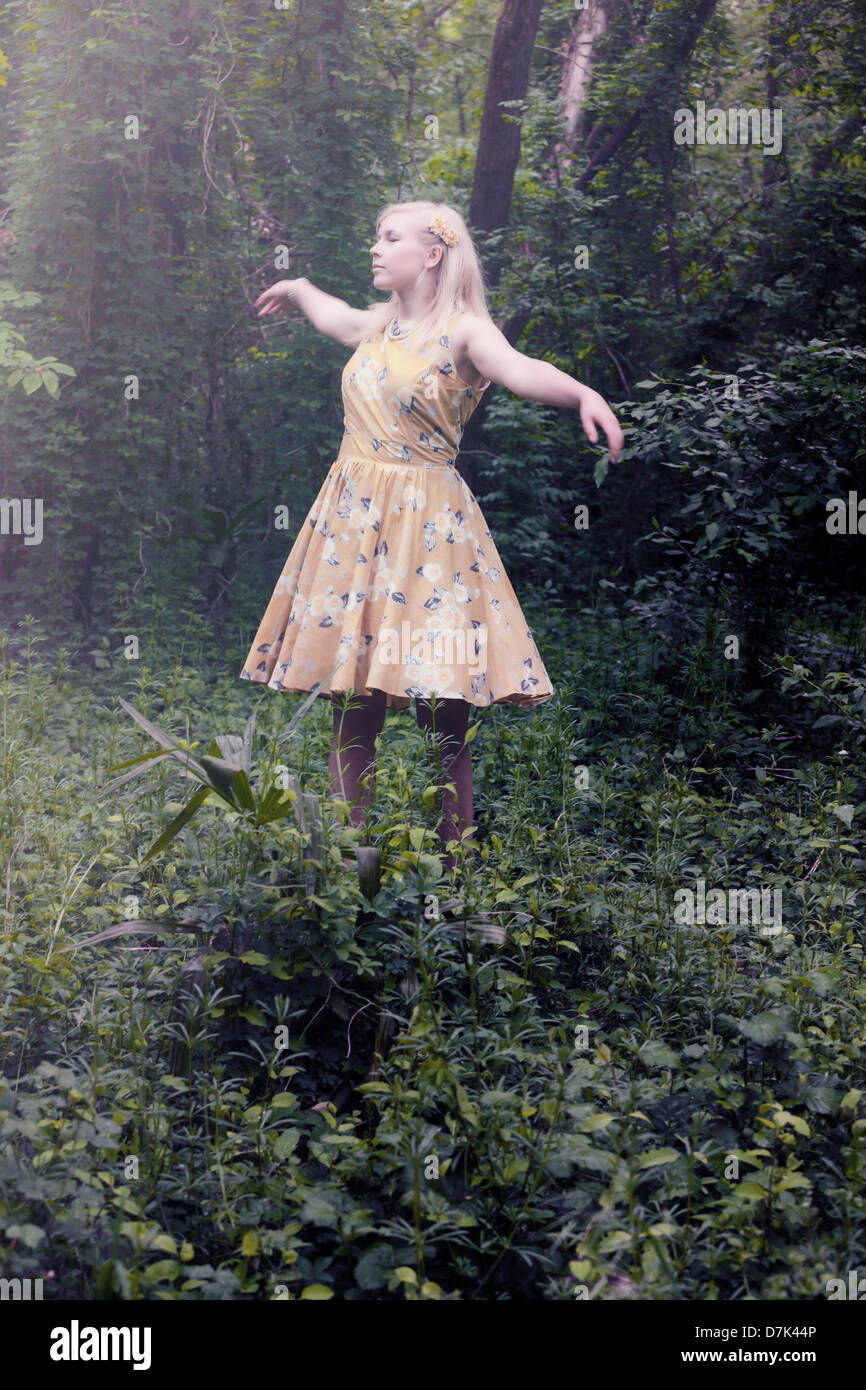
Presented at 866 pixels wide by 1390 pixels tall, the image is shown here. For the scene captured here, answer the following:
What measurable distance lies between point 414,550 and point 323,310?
0.99 meters

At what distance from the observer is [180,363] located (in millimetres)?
6688

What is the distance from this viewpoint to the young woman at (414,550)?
10.5 ft

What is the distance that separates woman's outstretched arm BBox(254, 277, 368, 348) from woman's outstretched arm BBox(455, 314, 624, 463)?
45 centimetres

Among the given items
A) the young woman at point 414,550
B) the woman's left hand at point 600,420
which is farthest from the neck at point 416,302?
the woman's left hand at point 600,420

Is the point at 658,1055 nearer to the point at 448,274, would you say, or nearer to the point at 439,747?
the point at 439,747

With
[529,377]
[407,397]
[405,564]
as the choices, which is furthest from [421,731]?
[529,377]

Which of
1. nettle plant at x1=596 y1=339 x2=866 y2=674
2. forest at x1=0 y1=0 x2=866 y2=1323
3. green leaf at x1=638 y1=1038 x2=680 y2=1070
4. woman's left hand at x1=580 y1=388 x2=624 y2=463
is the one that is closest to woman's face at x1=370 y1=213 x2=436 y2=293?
woman's left hand at x1=580 y1=388 x2=624 y2=463

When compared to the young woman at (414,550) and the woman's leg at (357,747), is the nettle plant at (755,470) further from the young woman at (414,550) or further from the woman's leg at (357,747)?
the woman's leg at (357,747)

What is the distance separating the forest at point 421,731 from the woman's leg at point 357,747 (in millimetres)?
153

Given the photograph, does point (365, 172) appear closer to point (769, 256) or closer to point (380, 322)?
point (769, 256)

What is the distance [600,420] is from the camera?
2.81m

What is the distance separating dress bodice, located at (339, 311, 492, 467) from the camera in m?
3.28

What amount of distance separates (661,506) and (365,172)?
303 cm

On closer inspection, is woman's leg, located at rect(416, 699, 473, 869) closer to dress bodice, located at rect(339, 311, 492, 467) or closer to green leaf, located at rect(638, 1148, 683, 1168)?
dress bodice, located at rect(339, 311, 492, 467)
